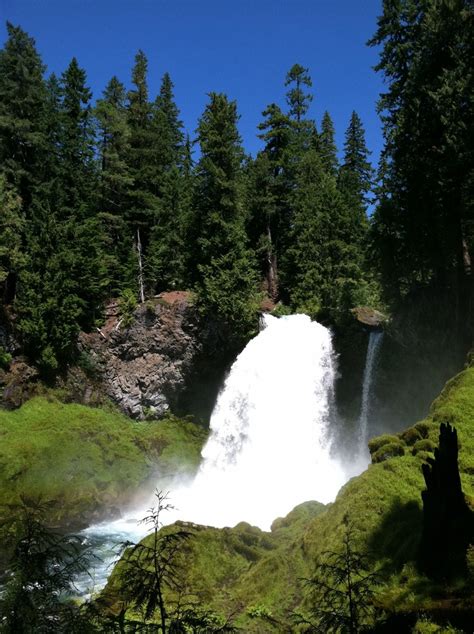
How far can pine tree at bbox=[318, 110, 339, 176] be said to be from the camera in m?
48.7

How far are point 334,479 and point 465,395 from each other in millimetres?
12289

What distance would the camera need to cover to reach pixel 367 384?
2573cm

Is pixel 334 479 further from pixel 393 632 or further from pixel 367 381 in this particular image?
pixel 393 632

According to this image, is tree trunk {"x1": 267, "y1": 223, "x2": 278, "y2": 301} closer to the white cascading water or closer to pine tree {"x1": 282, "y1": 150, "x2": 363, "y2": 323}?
pine tree {"x1": 282, "y1": 150, "x2": 363, "y2": 323}

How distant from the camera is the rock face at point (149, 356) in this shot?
29.5 meters

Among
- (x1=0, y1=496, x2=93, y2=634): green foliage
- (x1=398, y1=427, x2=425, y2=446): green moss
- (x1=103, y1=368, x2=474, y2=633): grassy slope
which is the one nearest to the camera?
(x1=0, y1=496, x2=93, y2=634): green foliage

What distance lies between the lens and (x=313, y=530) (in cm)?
1280

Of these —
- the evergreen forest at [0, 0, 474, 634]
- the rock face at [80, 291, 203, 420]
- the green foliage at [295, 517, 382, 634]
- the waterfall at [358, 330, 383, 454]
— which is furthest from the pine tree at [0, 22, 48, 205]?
the green foliage at [295, 517, 382, 634]

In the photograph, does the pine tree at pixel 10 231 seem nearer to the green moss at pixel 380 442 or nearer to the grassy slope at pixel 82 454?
the grassy slope at pixel 82 454

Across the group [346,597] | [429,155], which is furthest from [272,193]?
Answer: [346,597]

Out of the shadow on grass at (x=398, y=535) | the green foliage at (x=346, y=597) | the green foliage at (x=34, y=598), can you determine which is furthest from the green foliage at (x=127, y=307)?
the green foliage at (x=34, y=598)

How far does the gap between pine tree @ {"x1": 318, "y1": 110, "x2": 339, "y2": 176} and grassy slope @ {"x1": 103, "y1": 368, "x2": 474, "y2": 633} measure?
3825cm

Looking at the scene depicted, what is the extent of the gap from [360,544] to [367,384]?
15909 millimetres

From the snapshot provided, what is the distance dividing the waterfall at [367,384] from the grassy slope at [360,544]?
32.1ft
